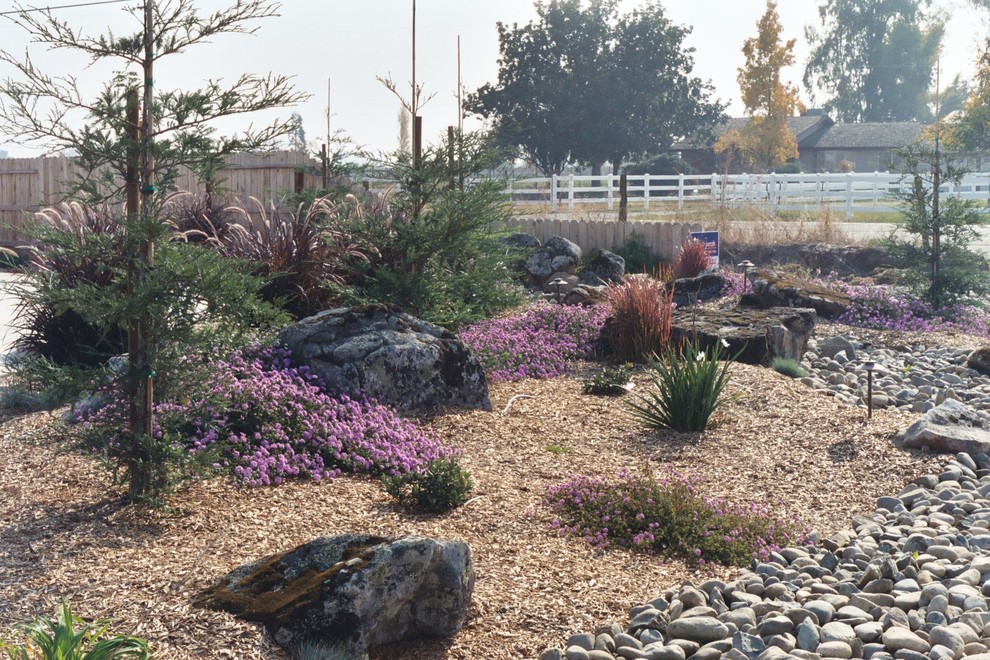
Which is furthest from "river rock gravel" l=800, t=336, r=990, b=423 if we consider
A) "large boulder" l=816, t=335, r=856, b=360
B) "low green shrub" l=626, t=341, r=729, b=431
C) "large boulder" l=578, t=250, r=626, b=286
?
"large boulder" l=578, t=250, r=626, b=286

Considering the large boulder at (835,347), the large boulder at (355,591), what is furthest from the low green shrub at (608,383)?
the large boulder at (355,591)

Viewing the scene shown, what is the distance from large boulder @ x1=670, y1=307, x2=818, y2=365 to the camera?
340 inches

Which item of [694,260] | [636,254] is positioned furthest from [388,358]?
[636,254]

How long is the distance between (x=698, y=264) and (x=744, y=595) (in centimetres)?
1047

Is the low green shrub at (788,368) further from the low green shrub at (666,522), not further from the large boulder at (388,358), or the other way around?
the low green shrub at (666,522)

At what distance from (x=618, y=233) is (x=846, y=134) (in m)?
48.3

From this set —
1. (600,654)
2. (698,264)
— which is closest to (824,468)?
(600,654)

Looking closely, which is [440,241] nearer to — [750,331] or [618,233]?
[750,331]

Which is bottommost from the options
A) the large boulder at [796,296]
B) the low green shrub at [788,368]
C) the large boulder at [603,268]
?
the low green shrub at [788,368]

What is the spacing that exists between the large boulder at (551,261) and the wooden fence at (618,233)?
1.50 m

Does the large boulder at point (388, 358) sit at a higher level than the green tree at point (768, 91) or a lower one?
lower

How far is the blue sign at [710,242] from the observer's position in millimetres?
Answer: 14477

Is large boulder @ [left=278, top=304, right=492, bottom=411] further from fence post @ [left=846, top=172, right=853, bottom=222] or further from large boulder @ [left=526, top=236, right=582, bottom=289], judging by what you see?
fence post @ [left=846, top=172, right=853, bottom=222]

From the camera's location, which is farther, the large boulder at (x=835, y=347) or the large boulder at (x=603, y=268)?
the large boulder at (x=603, y=268)
